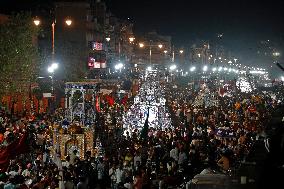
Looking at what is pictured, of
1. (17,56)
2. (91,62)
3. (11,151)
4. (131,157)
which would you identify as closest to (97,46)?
(91,62)

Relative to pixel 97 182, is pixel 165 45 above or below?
above

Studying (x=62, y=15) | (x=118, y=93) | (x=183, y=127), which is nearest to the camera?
(x=183, y=127)

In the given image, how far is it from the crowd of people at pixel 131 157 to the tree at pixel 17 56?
293 inches

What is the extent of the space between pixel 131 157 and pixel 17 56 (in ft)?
70.5

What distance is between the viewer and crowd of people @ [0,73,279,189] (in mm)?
13922

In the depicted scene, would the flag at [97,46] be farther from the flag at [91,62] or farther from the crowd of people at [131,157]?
the crowd of people at [131,157]

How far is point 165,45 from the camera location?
13375 centimetres

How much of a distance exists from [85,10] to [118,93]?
29555mm

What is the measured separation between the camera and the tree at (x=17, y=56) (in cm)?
3528

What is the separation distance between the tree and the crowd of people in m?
7.44

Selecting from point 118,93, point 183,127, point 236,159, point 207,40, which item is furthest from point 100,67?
point 207,40

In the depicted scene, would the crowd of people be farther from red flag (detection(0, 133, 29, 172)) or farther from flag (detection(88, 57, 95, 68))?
flag (detection(88, 57, 95, 68))

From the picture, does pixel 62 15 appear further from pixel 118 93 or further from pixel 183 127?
pixel 183 127

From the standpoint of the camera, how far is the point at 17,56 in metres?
36.0
